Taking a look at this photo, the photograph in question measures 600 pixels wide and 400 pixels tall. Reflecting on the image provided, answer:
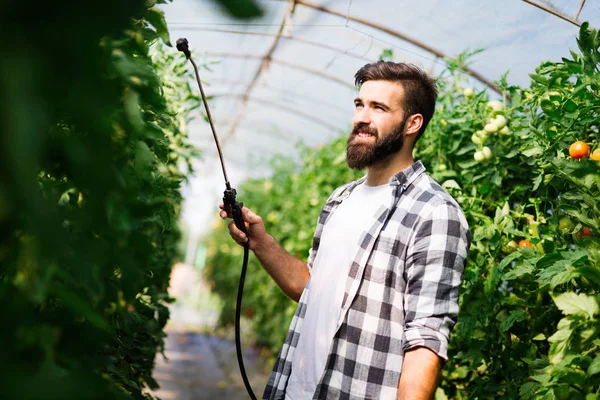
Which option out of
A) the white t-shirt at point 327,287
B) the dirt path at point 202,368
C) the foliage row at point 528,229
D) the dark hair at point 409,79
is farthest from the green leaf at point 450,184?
the dirt path at point 202,368

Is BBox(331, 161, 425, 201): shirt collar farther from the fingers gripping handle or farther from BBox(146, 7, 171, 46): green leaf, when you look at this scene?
BBox(146, 7, 171, 46): green leaf

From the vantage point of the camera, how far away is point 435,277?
1684 mm

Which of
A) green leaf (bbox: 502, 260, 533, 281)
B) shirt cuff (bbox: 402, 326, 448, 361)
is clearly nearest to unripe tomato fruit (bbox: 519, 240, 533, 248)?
green leaf (bbox: 502, 260, 533, 281)

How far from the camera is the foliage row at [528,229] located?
1.44 metres

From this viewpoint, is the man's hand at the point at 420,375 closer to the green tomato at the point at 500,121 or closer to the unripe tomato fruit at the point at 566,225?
the unripe tomato fruit at the point at 566,225

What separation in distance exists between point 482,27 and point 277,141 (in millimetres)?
6061

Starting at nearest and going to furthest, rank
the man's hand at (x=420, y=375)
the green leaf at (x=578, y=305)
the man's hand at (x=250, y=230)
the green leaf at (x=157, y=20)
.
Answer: the green leaf at (x=157, y=20) < the green leaf at (x=578, y=305) < the man's hand at (x=420, y=375) < the man's hand at (x=250, y=230)

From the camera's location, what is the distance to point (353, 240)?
6.24 ft

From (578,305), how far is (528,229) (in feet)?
2.74

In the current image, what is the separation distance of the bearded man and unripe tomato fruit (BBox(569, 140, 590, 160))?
38 cm

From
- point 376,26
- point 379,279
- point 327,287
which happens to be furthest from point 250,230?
point 376,26

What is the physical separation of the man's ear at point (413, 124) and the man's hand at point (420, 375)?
32.1 inches

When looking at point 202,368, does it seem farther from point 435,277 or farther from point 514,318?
point 435,277

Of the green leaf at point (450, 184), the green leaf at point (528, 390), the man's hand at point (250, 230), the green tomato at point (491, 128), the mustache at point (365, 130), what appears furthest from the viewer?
the green leaf at point (450, 184)
